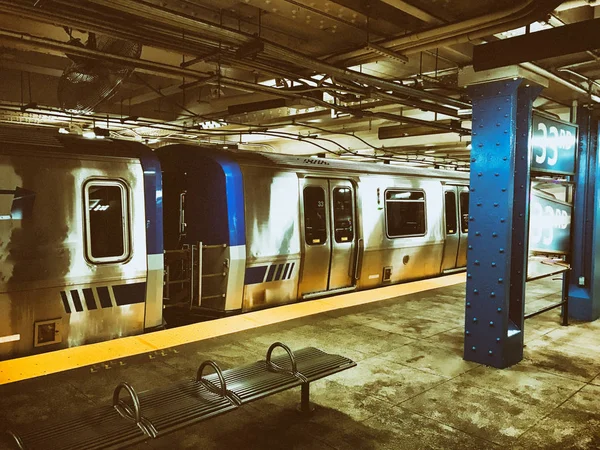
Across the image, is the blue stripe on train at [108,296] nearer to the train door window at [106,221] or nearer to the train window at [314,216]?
the train door window at [106,221]

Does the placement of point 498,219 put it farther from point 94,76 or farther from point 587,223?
point 94,76

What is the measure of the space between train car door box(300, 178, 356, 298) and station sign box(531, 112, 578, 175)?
161 inches

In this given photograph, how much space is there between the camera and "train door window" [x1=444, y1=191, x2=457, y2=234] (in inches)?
513

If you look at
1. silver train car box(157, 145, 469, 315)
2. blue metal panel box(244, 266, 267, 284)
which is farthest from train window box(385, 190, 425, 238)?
blue metal panel box(244, 266, 267, 284)

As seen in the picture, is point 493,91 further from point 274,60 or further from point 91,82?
point 91,82

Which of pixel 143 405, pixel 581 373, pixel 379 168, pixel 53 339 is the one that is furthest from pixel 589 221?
pixel 53 339

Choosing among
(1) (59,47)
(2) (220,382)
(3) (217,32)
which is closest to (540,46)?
(3) (217,32)

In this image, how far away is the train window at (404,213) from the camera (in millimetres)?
10954

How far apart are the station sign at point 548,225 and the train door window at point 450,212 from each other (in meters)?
5.71

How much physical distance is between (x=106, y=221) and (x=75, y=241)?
519mm

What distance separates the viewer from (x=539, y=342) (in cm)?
684

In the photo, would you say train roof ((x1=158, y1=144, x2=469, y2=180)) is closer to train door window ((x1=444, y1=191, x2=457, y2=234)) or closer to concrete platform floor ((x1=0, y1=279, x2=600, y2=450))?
concrete platform floor ((x1=0, y1=279, x2=600, y2=450))

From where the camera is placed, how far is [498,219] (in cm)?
573

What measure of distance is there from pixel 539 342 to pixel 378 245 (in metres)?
4.20
